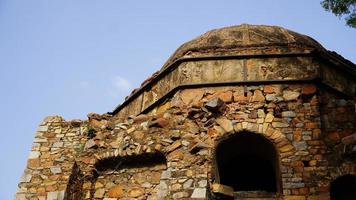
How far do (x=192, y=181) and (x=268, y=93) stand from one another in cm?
218

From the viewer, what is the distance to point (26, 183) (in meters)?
7.35

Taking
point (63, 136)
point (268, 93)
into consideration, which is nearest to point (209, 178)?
point (268, 93)

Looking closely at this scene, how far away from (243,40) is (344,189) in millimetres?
3485

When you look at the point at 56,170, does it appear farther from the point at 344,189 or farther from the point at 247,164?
the point at 344,189

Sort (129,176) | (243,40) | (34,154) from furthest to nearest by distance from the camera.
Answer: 1. (243,40)
2. (34,154)
3. (129,176)

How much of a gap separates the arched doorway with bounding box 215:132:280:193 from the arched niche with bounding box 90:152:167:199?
3.61 ft

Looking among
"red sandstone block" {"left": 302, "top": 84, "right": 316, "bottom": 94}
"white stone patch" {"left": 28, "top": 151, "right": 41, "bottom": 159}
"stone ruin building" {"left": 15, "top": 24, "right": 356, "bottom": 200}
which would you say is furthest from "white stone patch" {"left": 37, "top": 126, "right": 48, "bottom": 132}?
"red sandstone block" {"left": 302, "top": 84, "right": 316, "bottom": 94}

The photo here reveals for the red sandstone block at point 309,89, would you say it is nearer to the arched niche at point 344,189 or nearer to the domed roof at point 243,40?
the domed roof at point 243,40

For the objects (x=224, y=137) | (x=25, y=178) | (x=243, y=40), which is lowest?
(x=25, y=178)

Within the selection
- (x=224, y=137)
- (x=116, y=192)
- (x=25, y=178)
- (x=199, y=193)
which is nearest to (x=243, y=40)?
(x=224, y=137)

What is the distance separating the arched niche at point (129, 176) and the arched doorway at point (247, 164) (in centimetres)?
110

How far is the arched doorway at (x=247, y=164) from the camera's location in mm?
7287

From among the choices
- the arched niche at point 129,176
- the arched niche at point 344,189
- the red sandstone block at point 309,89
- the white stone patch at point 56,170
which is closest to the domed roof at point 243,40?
the red sandstone block at point 309,89

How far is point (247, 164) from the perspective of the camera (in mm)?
7891
